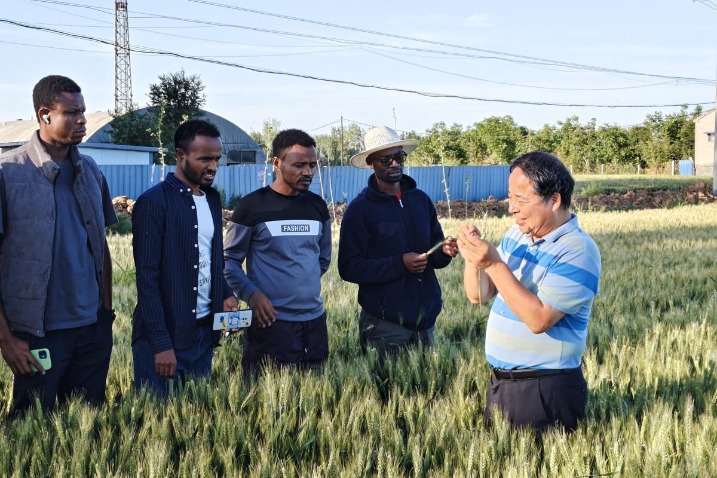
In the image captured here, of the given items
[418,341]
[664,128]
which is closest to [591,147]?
[664,128]

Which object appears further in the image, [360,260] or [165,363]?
[360,260]

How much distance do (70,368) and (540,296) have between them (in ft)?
7.81

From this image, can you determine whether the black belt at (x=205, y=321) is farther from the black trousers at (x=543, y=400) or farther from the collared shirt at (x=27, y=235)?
the black trousers at (x=543, y=400)

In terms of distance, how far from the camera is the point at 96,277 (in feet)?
12.3

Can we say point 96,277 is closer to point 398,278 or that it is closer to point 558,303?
point 398,278

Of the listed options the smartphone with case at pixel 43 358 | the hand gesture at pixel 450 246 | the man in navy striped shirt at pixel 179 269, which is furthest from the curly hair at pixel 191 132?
the hand gesture at pixel 450 246

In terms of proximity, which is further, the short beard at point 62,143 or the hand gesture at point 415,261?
the hand gesture at point 415,261

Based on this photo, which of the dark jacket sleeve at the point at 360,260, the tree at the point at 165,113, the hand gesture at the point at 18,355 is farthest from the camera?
the tree at the point at 165,113

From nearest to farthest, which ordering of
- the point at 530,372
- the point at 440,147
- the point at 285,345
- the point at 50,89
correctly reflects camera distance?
1. the point at 530,372
2. the point at 50,89
3. the point at 285,345
4. the point at 440,147

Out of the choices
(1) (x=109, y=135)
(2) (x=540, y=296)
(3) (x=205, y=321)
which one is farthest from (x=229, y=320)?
(1) (x=109, y=135)

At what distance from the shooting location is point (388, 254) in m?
4.64

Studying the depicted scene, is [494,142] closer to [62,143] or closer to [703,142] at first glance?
[703,142]

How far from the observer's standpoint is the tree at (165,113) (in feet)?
128

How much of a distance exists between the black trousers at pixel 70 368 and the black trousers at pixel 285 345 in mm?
823
